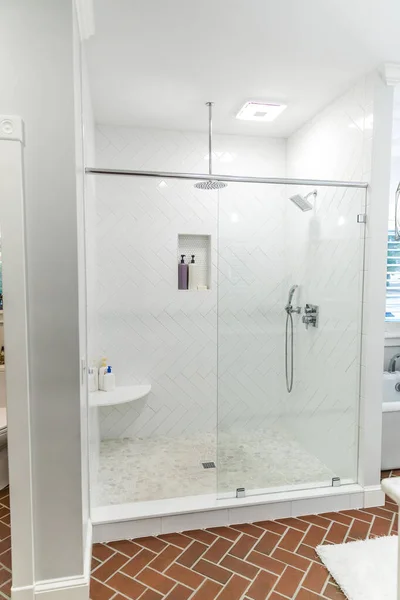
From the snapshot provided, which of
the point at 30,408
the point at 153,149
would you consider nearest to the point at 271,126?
the point at 153,149

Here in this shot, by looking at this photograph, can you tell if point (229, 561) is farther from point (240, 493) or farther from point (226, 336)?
point (226, 336)

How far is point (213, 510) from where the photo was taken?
2.39 metres

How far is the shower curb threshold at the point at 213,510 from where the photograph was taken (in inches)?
89.7

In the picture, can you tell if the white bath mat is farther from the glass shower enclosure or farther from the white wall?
the white wall

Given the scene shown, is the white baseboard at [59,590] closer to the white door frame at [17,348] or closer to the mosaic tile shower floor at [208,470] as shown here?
the white door frame at [17,348]

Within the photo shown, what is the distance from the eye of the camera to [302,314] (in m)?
3.16

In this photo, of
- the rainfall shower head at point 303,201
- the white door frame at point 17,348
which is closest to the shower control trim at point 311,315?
the rainfall shower head at point 303,201

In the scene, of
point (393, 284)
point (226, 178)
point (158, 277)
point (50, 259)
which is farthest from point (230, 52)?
point (393, 284)

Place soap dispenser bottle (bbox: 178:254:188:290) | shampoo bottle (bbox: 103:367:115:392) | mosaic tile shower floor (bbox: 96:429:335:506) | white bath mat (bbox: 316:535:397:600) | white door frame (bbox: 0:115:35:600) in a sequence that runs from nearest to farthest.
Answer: white door frame (bbox: 0:115:35:600), white bath mat (bbox: 316:535:397:600), mosaic tile shower floor (bbox: 96:429:335:506), shampoo bottle (bbox: 103:367:115:392), soap dispenser bottle (bbox: 178:254:188:290)

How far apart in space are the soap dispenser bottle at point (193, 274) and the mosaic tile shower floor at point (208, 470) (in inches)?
55.6

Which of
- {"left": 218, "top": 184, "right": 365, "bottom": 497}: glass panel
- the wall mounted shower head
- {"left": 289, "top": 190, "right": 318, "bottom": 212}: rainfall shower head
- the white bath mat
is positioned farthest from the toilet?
{"left": 289, "top": 190, "right": 318, "bottom": 212}: rainfall shower head

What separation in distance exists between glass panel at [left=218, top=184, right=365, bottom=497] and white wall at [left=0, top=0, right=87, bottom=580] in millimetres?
1105

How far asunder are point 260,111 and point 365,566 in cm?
305

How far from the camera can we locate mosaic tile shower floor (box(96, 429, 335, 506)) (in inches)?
104
